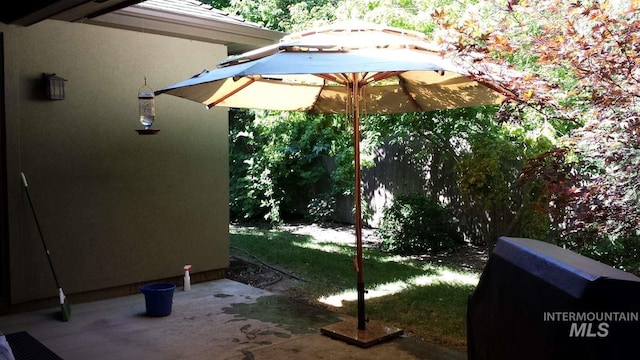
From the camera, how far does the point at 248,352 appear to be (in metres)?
4.33

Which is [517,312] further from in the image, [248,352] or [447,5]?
[447,5]

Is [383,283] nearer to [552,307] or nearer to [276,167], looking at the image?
[552,307]

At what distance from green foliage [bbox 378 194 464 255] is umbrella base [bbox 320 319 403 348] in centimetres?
383

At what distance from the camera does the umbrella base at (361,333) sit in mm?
4477

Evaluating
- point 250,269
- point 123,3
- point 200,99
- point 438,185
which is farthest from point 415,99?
point 438,185

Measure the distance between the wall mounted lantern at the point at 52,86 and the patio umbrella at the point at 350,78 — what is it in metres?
1.53

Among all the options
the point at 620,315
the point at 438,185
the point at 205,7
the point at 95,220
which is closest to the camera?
the point at 620,315

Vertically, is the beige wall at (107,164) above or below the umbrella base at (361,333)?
above

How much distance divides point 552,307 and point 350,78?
3.34 metres

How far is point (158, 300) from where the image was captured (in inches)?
206

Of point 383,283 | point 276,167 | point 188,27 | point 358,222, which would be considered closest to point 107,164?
point 188,27

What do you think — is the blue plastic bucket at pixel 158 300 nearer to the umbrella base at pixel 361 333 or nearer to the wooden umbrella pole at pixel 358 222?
the umbrella base at pixel 361 333

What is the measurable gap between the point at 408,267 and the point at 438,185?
7.27ft

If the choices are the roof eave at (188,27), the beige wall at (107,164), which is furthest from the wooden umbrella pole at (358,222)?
the beige wall at (107,164)
